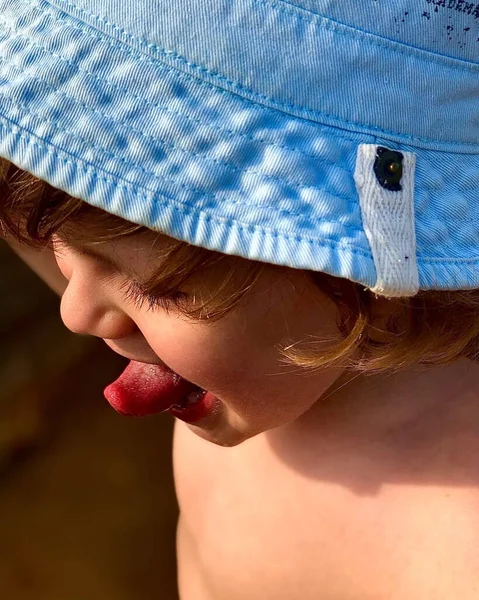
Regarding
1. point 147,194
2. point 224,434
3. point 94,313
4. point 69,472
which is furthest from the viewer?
point 69,472

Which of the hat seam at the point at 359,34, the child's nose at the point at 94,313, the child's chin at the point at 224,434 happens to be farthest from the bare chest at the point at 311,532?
the hat seam at the point at 359,34

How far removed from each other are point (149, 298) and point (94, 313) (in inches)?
2.7

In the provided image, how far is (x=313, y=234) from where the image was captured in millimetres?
403

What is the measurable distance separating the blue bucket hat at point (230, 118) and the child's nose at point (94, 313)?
14 centimetres

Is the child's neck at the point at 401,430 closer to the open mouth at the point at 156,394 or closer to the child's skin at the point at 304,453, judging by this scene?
A: the child's skin at the point at 304,453

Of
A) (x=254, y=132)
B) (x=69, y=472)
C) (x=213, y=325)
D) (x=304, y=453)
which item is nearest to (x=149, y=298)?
(x=213, y=325)

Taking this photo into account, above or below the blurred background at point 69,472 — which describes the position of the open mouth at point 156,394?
above

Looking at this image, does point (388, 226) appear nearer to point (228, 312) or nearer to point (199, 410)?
point (228, 312)

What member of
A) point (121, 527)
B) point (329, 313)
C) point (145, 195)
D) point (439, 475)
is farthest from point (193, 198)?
point (121, 527)

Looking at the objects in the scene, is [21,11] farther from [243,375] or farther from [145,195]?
[243,375]

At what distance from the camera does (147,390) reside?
27.9 inches

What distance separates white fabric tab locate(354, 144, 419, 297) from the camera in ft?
1.33

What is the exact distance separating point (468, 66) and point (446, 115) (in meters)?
0.04

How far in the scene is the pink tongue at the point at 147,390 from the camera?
690 mm
